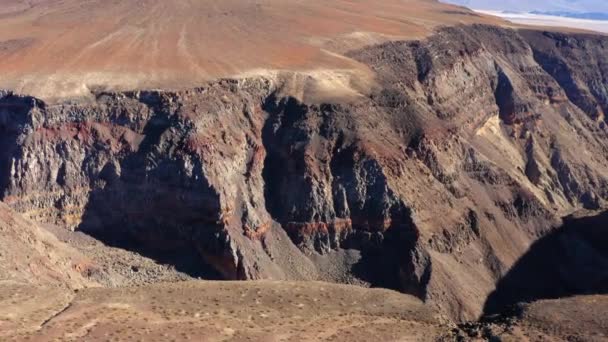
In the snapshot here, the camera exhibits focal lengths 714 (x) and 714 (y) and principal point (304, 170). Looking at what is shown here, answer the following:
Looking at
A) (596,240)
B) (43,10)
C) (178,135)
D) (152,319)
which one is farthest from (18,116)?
(596,240)

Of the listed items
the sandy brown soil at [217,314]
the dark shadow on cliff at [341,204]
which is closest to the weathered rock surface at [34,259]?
the sandy brown soil at [217,314]

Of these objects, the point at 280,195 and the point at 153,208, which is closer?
the point at 153,208

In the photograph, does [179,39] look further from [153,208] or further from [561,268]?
[561,268]

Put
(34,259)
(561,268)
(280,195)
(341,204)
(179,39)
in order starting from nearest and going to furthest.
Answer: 1. (34,259)
2. (341,204)
3. (280,195)
4. (561,268)
5. (179,39)

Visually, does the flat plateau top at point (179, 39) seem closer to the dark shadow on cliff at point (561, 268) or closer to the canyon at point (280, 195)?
the canyon at point (280, 195)

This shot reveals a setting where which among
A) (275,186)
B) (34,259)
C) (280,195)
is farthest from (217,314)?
(275,186)
